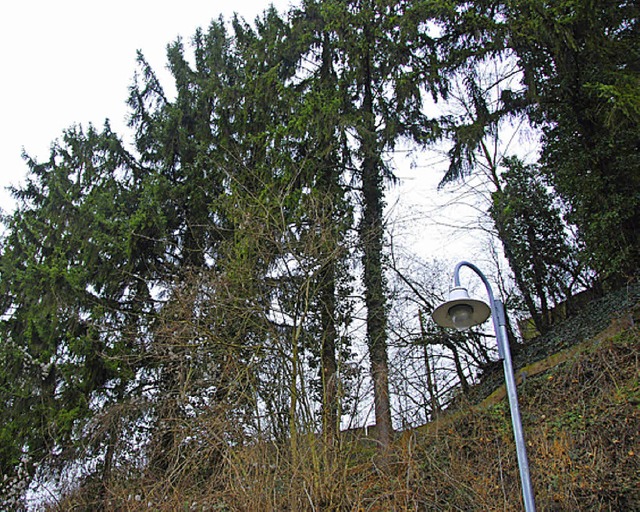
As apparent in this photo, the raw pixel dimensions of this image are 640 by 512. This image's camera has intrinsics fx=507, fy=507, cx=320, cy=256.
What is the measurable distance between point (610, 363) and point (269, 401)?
4745 mm

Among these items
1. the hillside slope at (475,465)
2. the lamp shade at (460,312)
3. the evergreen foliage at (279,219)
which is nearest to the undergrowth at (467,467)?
the hillside slope at (475,465)

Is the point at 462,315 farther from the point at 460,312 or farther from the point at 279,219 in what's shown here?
the point at 279,219

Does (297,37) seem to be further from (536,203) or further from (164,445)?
(164,445)

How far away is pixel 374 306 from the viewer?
9445mm

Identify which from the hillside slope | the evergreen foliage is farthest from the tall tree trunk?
the hillside slope

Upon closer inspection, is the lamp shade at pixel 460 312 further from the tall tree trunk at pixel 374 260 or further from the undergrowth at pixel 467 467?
the tall tree trunk at pixel 374 260

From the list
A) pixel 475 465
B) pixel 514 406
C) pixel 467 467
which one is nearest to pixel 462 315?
pixel 514 406

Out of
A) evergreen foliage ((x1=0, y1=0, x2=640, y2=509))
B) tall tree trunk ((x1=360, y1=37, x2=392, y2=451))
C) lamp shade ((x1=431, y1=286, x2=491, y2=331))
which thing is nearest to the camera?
lamp shade ((x1=431, y1=286, x2=491, y2=331))

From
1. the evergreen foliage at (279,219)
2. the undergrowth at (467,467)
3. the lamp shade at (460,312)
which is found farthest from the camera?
the evergreen foliage at (279,219)

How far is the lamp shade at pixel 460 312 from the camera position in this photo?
4.34 metres

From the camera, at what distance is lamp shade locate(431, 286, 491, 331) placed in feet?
14.2

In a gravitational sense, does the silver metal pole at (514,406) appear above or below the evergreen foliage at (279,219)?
below

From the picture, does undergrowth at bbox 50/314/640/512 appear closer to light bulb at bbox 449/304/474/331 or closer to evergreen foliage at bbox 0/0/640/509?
evergreen foliage at bbox 0/0/640/509

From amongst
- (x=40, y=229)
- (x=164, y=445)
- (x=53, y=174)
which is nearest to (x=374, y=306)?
(x=164, y=445)
